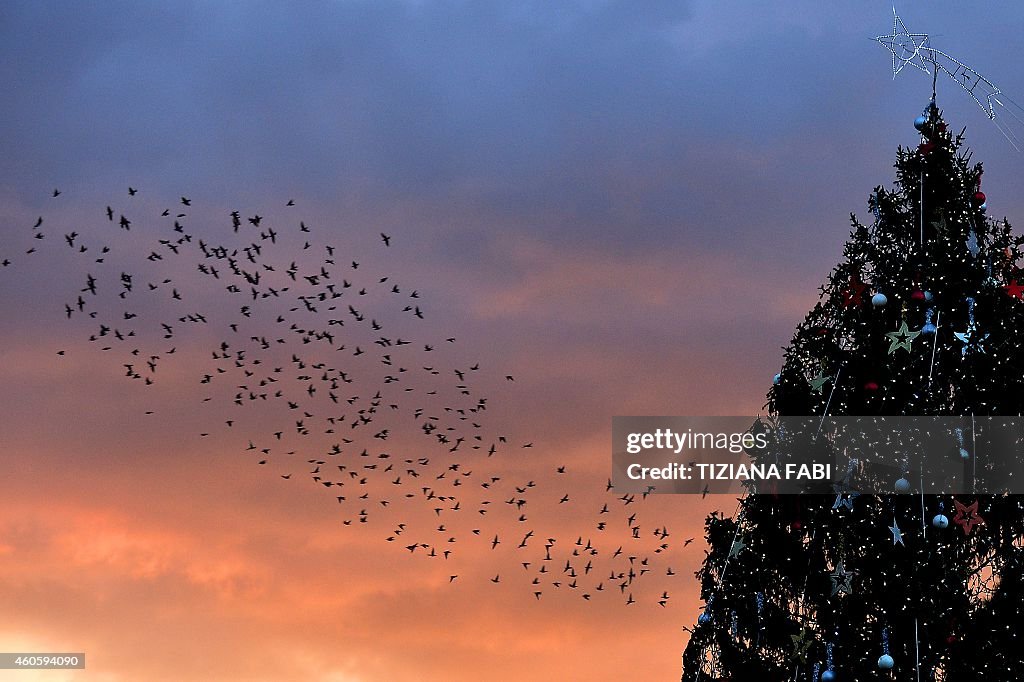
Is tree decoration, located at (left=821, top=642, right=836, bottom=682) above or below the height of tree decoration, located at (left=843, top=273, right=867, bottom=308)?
below

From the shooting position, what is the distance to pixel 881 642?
13789 mm

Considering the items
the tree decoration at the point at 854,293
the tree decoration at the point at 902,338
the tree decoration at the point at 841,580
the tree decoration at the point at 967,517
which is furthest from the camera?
the tree decoration at the point at 854,293

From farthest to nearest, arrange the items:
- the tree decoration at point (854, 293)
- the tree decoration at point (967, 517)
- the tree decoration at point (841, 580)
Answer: the tree decoration at point (854, 293)
the tree decoration at point (841, 580)
the tree decoration at point (967, 517)

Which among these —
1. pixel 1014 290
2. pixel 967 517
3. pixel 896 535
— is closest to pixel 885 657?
pixel 896 535

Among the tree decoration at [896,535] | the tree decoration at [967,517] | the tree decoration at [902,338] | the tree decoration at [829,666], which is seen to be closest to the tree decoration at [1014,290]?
the tree decoration at [902,338]

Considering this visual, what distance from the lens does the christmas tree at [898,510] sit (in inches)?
539

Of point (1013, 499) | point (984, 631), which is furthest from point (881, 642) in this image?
point (1013, 499)

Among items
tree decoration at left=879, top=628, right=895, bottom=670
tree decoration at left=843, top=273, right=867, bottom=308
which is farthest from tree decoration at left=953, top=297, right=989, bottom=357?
tree decoration at left=879, top=628, right=895, bottom=670

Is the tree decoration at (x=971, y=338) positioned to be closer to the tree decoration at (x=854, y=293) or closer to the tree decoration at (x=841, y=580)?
the tree decoration at (x=854, y=293)

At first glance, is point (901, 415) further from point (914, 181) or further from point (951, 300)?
point (914, 181)

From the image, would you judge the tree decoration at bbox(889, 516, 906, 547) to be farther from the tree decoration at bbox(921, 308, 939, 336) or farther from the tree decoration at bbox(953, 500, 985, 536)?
the tree decoration at bbox(921, 308, 939, 336)

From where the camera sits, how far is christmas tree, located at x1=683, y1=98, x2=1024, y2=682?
1370 centimetres

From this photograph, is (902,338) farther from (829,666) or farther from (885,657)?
(829,666)

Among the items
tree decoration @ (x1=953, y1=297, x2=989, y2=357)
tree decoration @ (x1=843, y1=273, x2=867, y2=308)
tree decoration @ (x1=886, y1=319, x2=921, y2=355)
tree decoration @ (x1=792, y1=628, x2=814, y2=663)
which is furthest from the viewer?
tree decoration @ (x1=843, y1=273, x2=867, y2=308)
